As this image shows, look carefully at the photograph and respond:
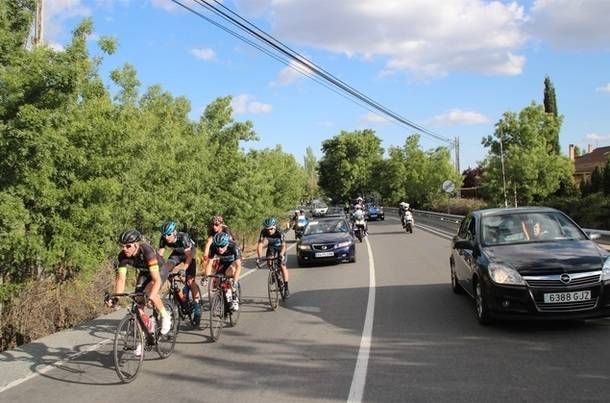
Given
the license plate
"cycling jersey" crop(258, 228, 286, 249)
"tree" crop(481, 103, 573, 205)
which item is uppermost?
"tree" crop(481, 103, 573, 205)

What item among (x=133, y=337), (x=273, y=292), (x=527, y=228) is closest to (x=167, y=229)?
(x=133, y=337)

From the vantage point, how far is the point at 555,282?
7.04 meters

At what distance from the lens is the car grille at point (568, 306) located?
7.04 m

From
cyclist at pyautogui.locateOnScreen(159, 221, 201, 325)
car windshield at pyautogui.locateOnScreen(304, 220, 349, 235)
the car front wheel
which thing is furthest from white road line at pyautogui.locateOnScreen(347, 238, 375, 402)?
car windshield at pyautogui.locateOnScreen(304, 220, 349, 235)

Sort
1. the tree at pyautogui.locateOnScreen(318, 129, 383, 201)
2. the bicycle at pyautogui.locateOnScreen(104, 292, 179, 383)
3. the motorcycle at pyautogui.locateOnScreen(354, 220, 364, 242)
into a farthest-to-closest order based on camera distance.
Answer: the tree at pyautogui.locateOnScreen(318, 129, 383, 201) → the motorcycle at pyautogui.locateOnScreen(354, 220, 364, 242) → the bicycle at pyautogui.locateOnScreen(104, 292, 179, 383)

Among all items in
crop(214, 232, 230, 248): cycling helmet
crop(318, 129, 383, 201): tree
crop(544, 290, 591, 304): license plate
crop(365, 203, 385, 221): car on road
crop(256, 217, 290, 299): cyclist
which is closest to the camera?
crop(544, 290, 591, 304): license plate

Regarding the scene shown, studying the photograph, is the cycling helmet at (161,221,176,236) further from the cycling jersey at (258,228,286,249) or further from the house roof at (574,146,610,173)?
the house roof at (574,146,610,173)

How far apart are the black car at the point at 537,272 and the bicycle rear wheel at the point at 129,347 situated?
4.27 m

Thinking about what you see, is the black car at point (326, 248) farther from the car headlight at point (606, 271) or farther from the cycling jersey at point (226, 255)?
the car headlight at point (606, 271)

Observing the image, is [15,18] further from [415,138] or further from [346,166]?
[346,166]

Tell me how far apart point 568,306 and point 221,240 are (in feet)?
16.4

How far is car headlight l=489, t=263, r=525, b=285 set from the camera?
7191mm

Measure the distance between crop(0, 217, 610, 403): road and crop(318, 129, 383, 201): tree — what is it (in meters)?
87.1

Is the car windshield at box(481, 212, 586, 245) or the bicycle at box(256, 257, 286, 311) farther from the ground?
the car windshield at box(481, 212, 586, 245)
